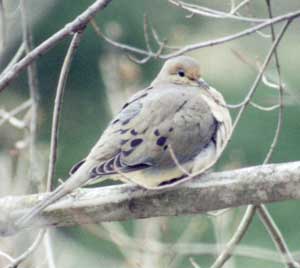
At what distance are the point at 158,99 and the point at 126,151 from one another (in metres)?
0.31

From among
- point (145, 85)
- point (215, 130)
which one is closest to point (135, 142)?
point (215, 130)

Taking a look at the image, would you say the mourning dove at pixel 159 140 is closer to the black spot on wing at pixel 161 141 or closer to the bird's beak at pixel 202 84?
the black spot on wing at pixel 161 141

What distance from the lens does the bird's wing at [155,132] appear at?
5.03 metres

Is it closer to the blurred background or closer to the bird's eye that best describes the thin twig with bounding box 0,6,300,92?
the bird's eye

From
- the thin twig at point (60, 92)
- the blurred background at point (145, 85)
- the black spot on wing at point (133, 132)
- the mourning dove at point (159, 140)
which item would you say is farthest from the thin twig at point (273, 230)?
the blurred background at point (145, 85)

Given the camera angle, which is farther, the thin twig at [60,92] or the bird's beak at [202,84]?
the bird's beak at [202,84]

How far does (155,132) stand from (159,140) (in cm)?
3

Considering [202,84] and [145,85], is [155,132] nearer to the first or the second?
Answer: [202,84]

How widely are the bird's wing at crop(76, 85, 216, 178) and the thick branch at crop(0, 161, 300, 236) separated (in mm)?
240

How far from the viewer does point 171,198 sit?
467 centimetres

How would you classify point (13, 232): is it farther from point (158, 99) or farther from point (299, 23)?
point (299, 23)

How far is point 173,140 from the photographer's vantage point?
16.9ft

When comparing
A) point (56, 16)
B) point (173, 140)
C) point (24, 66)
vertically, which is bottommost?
point (173, 140)

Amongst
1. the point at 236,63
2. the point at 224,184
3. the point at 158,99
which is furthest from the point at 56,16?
the point at 224,184
